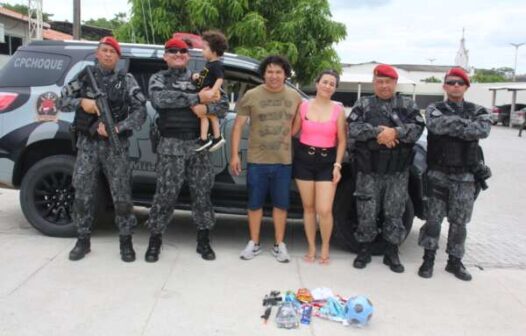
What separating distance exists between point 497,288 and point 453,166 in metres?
1.04

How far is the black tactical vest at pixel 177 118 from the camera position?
4.47 m

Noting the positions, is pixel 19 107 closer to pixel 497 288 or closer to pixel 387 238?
pixel 387 238

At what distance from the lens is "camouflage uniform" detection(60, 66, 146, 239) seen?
4477 millimetres

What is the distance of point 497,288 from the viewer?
438 cm

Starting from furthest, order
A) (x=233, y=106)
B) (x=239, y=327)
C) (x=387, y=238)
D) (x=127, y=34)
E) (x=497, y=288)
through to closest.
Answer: (x=127, y=34)
(x=233, y=106)
(x=387, y=238)
(x=497, y=288)
(x=239, y=327)

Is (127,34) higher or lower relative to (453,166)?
higher

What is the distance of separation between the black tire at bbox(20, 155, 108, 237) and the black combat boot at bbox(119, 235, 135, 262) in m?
0.65

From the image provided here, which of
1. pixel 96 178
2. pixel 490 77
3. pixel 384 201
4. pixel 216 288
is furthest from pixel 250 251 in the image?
pixel 490 77

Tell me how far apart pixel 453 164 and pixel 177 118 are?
89.2 inches

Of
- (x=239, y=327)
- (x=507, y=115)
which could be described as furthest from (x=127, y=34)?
(x=507, y=115)

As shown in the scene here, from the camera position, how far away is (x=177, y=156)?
14.8ft

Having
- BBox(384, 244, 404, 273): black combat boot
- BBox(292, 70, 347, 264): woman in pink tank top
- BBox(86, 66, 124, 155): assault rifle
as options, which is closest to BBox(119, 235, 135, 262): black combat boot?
BBox(86, 66, 124, 155): assault rifle

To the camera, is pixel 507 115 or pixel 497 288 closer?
pixel 497 288

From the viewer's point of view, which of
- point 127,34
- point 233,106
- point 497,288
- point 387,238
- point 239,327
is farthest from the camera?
point 127,34
